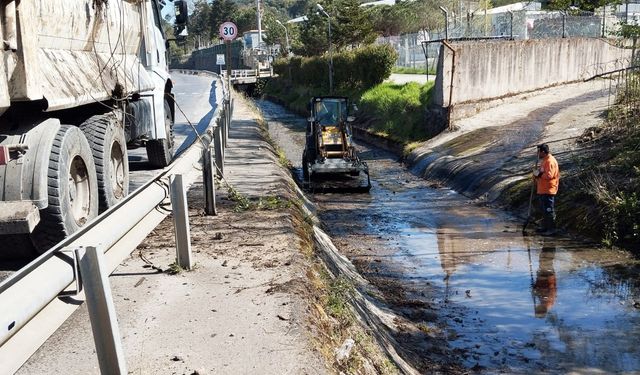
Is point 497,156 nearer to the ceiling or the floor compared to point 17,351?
nearer to the floor

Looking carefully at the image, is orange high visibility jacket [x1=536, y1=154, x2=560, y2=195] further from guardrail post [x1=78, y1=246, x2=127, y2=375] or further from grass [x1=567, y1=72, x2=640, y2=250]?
guardrail post [x1=78, y1=246, x2=127, y2=375]

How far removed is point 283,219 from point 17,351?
6449 mm

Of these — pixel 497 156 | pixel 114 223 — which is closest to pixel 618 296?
pixel 114 223

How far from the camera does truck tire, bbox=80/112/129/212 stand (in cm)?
754

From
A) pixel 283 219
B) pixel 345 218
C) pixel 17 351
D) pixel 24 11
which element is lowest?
pixel 345 218

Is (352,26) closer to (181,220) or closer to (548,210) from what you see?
(548,210)

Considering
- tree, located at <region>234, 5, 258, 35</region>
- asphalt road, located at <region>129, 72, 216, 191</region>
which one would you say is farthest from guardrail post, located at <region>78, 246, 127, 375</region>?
tree, located at <region>234, 5, 258, 35</region>

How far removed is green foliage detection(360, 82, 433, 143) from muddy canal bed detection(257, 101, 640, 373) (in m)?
9.48

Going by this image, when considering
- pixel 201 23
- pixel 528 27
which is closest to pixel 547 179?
pixel 528 27

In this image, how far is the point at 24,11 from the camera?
5.76 metres

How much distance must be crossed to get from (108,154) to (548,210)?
8.61m

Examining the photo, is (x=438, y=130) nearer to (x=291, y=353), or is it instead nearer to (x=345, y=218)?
(x=345, y=218)

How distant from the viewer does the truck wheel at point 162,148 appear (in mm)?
12203

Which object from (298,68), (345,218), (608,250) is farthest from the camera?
(298,68)
